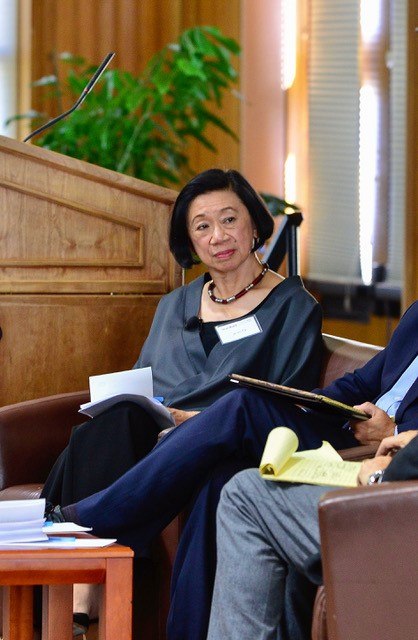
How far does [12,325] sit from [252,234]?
2.49 ft

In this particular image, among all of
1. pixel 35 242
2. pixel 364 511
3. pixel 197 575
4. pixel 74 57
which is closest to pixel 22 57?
Answer: pixel 74 57

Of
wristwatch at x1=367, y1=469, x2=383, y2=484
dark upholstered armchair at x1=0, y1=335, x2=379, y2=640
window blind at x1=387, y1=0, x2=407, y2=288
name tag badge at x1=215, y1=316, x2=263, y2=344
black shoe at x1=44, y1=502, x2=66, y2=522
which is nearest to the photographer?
wristwatch at x1=367, y1=469, x2=383, y2=484

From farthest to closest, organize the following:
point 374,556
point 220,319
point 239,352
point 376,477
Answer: point 220,319 → point 239,352 → point 376,477 → point 374,556

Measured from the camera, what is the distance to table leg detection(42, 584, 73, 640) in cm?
223

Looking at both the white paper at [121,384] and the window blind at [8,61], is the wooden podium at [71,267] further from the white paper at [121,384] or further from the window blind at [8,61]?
the window blind at [8,61]

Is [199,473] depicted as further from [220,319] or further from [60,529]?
[220,319]

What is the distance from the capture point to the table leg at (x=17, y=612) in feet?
7.47

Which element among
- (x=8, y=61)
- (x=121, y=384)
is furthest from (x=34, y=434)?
(x=8, y=61)

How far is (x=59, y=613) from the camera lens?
224cm

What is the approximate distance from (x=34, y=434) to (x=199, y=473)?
776 mm

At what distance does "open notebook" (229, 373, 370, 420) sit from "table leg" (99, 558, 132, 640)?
48 cm

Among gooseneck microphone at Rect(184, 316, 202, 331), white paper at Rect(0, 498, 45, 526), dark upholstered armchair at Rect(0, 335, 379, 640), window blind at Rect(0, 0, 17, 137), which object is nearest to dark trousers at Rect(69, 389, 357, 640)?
white paper at Rect(0, 498, 45, 526)

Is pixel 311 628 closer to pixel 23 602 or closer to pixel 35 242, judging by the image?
pixel 23 602

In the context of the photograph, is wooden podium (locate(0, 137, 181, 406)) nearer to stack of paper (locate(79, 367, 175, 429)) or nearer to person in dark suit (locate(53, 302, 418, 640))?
stack of paper (locate(79, 367, 175, 429))
